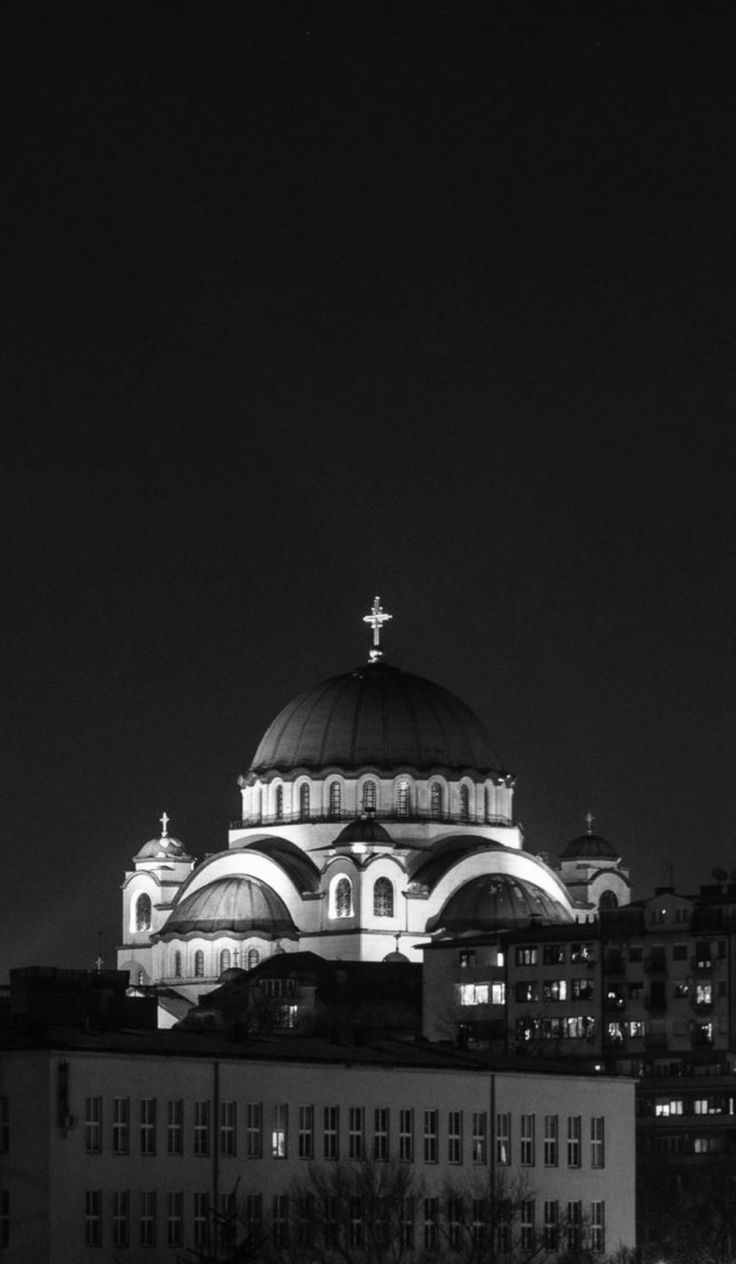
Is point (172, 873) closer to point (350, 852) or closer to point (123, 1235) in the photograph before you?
point (350, 852)

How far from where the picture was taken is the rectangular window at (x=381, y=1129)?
344ft

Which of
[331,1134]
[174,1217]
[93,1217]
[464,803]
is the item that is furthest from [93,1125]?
[464,803]

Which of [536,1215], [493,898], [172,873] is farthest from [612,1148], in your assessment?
[172,873]

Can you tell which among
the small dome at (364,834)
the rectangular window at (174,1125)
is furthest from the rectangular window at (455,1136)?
the small dome at (364,834)

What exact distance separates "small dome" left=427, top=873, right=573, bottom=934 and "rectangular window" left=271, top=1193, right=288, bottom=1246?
7256cm

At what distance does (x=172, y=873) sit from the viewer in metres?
190

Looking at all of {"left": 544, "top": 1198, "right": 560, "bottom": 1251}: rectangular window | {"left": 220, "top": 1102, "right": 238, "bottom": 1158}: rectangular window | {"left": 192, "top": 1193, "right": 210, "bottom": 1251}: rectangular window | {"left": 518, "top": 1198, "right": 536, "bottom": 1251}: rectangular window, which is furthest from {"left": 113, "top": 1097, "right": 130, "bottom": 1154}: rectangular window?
{"left": 544, "top": 1198, "right": 560, "bottom": 1251}: rectangular window

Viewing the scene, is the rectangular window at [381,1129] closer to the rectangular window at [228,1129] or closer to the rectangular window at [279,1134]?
the rectangular window at [279,1134]

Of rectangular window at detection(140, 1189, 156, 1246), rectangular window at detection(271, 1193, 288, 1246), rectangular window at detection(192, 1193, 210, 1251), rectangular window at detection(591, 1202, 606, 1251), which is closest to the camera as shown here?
rectangular window at detection(140, 1189, 156, 1246)

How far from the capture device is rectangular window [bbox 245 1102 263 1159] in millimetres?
101750

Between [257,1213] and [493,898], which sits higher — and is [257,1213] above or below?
below

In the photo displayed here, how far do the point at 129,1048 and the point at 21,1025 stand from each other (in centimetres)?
943

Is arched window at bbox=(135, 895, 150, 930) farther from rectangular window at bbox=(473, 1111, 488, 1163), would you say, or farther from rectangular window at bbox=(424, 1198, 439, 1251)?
rectangular window at bbox=(424, 1198, 439, 1251)

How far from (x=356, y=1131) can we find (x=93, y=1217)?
9.50 meters
